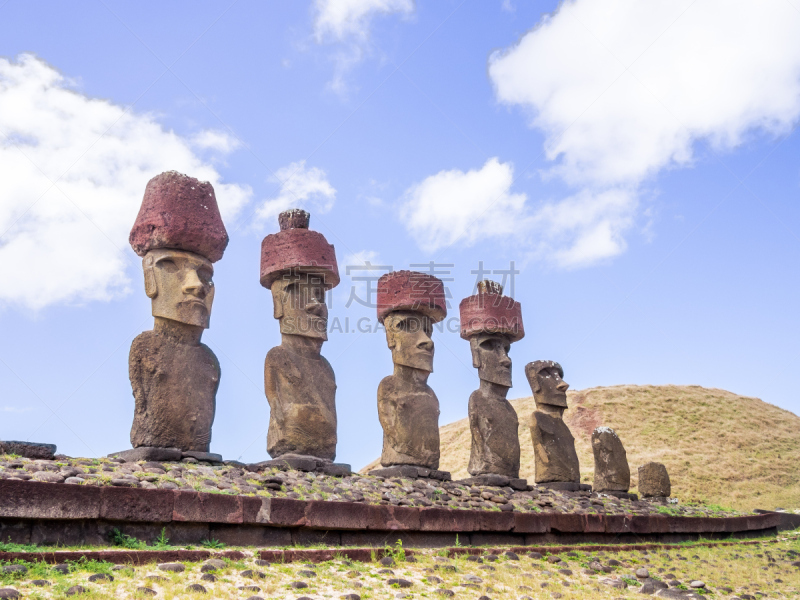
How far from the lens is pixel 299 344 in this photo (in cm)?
1009

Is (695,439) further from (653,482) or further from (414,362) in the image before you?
(414,362)

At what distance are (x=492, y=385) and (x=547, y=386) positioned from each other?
6.29ft

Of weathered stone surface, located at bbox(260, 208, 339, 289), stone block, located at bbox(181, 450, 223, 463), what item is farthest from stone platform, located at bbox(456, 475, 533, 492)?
stone block, located at bbox(181, 450, 223, 463)

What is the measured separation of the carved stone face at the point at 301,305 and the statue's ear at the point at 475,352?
12.8 ft

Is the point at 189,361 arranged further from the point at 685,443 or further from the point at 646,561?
the point at 685,443

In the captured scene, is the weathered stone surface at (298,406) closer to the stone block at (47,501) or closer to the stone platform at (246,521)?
the stone platform at (246,521)

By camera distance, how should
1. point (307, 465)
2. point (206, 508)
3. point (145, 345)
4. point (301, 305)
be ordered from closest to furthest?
point (206, 508) → point (145, 345) → point (307, 465) → point (301, 305)

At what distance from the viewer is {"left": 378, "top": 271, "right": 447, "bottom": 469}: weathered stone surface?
11.1m

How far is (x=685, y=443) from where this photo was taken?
30.3 meters

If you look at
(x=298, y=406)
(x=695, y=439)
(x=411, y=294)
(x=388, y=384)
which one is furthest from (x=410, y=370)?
(x=695, y=439)


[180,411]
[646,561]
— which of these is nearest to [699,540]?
[646,561]

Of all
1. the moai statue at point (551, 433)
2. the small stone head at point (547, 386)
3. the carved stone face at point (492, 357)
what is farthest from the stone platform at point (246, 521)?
the small stone head at point (547, 386)

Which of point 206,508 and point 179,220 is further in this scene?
point 179,220

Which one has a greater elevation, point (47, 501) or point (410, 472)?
point (410, 472)
